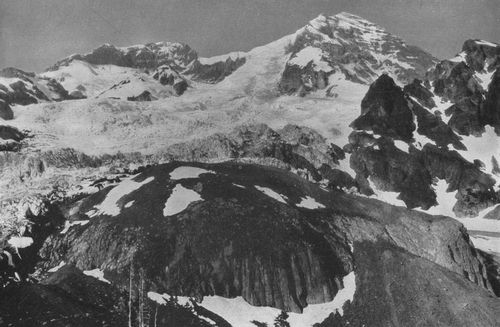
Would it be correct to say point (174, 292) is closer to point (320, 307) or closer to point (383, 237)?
point (320, 307)

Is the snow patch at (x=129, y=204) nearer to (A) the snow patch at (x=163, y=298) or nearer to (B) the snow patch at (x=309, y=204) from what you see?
(A) the snow patch at (x=163, y=298)

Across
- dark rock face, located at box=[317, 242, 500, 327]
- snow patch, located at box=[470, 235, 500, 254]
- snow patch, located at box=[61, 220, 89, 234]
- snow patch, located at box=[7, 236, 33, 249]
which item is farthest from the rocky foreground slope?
snow patch, located at box=[470, 235, 500, 254]

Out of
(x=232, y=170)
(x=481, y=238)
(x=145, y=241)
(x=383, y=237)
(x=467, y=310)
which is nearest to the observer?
(x=467, y=310)

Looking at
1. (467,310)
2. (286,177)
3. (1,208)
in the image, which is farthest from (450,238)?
(1,208)

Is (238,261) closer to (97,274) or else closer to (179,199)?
(179,199)

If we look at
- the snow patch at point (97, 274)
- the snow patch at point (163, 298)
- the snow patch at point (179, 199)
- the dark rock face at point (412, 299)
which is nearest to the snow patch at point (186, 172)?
the snow patch at point (179, 199)

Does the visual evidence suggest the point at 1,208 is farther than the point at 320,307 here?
Yes

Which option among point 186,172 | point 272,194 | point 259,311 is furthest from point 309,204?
point 259,311
